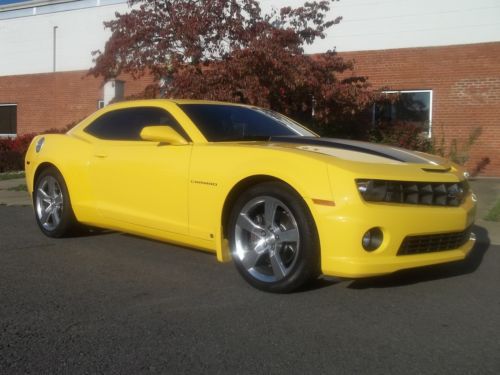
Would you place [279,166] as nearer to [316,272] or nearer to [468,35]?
[316,272]

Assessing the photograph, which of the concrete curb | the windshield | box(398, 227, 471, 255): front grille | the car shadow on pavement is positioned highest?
the windshield

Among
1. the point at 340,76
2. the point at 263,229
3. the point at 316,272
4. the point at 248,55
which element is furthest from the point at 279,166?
the point at 340,76

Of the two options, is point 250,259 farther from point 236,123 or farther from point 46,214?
point 46,214

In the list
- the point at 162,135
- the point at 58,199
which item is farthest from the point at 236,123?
the point at 58,199

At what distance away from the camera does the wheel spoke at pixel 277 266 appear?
4.45 m

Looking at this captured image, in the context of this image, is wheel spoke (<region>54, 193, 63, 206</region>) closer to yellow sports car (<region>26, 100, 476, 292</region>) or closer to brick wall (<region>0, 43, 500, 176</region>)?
yellow sports car (<region>26, 100, 476, 292</region>)

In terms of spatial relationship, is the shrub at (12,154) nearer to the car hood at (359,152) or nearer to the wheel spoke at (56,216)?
the wheel spoke at (56,216)

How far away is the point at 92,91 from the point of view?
20.1 m

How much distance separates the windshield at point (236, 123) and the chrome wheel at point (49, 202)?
185 cm

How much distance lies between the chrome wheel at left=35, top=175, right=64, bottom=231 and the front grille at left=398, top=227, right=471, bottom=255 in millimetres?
3677

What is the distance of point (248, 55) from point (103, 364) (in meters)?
7.23

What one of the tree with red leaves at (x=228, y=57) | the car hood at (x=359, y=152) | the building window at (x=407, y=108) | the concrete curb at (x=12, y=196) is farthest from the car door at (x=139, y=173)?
the building window at (x=407, y=108)

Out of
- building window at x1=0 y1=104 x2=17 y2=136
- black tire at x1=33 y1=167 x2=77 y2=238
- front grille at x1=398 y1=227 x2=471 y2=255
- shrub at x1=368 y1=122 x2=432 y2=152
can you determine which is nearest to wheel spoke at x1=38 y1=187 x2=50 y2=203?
black tire at x1=33 y1=167 x2=77 y2=238

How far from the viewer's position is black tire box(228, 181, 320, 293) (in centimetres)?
428
